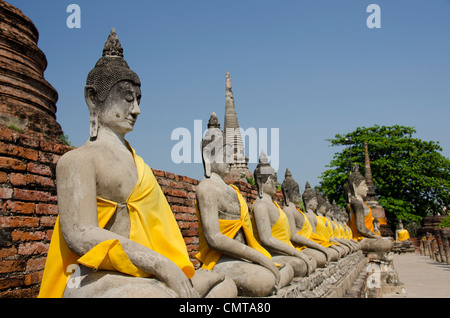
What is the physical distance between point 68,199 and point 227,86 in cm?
2355

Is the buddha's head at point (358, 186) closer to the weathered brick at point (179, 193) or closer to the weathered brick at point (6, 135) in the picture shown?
the weathered brick at point (179, 193)

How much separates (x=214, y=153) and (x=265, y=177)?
55.4 inches

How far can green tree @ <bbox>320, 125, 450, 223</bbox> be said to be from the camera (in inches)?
1277

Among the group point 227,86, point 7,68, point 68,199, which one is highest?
point 227,86

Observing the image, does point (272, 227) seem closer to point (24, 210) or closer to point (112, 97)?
point (24, 210)

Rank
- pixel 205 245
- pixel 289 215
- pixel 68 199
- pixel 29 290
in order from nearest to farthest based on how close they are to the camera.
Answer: pixel 68 199, pixel 205 245, pixel 29 290, pixel 289 215

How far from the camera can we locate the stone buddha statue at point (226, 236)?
3846 mm

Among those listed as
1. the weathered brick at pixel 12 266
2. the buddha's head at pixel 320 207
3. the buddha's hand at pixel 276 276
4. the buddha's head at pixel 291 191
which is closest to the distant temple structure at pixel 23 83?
the weathered brick at pixel 12 266

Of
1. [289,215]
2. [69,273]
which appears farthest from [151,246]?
[289,215]

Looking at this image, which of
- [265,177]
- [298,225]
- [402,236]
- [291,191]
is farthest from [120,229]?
[402,236]

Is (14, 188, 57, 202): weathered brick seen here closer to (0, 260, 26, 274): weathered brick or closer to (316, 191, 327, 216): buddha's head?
(0, 260, 26, 274): weathered brick

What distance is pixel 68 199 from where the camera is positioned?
244 centimetres

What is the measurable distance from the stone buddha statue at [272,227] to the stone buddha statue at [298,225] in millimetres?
962

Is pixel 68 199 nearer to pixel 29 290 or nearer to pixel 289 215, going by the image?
pixel 29 290
